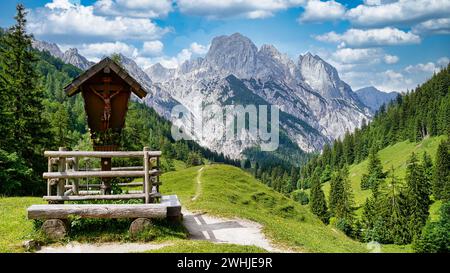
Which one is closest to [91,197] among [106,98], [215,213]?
[106,98]

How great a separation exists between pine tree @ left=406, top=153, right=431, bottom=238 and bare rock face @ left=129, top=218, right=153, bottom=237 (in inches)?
4113

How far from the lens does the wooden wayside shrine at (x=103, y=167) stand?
1772 centimetres

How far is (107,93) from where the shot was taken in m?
21.0

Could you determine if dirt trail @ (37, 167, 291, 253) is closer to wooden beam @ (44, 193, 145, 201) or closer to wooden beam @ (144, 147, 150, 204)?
wooden beam @ (44, 193, 145, 201)

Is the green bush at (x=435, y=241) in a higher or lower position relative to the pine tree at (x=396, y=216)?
higher

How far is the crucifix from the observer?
20.9 metres

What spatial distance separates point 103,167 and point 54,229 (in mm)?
4416

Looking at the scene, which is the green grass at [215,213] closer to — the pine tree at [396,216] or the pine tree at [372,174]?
the pine tree at [396,216]

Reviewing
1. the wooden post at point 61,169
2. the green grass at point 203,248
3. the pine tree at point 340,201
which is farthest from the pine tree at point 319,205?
the green grass at point 203,248

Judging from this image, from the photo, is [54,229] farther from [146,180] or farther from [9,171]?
[9,171]

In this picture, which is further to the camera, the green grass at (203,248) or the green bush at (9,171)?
the green bush at (9,171)

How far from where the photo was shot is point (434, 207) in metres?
137
